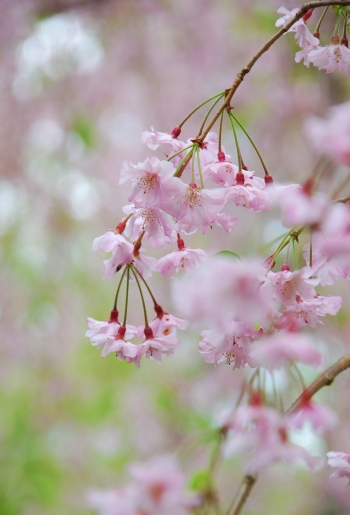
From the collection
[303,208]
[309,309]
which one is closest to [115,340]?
[309,309]

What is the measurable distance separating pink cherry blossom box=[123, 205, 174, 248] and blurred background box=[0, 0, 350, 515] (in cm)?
206

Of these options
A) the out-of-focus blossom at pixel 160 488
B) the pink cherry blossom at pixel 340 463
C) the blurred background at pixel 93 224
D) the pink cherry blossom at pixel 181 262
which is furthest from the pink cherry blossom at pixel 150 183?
the blurred background at pixel 93 224

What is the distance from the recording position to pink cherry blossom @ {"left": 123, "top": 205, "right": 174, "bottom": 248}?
2.23ft

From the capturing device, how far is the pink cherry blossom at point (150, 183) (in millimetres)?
638

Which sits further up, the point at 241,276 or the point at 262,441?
the point at 241,276

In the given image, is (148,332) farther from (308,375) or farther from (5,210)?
(5,210)

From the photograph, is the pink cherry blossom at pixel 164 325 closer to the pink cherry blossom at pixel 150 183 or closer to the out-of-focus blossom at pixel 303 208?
the pink cherry blossom at pixel 150 183

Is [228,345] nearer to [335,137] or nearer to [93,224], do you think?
[335,137]

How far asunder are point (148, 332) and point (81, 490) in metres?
3.96

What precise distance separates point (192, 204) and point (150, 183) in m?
0.06

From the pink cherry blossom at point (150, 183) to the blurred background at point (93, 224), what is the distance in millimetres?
2083

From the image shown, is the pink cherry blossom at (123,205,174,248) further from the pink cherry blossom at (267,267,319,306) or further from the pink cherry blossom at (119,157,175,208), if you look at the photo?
the pink cherry blossom at (267,267,319,306)

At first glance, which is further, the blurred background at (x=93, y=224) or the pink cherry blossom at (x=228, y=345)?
the blurred background at (x=93, y=224)

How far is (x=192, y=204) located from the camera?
0.64 meters
